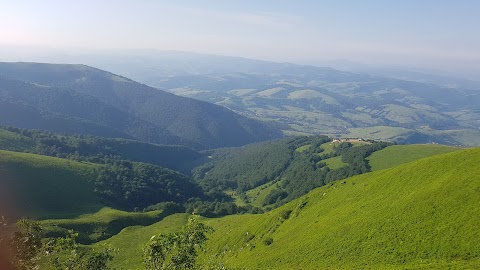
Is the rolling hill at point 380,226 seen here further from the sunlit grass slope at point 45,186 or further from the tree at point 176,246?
the sunlit grass slope at point 45,186

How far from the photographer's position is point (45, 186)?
466 ft

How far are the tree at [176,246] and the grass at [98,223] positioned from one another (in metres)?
81.3

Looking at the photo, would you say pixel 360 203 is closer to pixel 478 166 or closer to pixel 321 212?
pixel 321 212

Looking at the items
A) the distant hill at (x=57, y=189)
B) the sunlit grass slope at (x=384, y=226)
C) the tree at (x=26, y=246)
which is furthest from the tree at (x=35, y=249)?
the distant hill at (x=57, y=189)

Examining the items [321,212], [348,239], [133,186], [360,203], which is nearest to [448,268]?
[348,239]

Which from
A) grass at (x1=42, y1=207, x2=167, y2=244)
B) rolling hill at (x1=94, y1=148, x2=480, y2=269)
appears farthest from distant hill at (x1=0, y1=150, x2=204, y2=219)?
rolling hill at (x1=94, y1=148, x2=480, y2=269)

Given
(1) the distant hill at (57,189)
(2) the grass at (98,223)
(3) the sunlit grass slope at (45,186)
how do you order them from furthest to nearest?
(3) the sunlit grass slope at (45,186) → (1) the distant hill at (57,189) → (2) the grass at (98,223)

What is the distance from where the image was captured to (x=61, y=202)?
13588 centimetres

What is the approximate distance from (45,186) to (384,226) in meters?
135

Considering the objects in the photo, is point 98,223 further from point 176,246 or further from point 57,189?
point 176,246

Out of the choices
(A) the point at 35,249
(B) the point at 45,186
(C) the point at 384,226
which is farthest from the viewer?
(B) the point at 45,186

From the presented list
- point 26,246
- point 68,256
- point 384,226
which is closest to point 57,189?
point 26,246

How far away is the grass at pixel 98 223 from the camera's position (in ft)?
345

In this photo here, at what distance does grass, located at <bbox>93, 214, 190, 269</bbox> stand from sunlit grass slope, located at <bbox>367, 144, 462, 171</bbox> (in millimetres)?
95377
